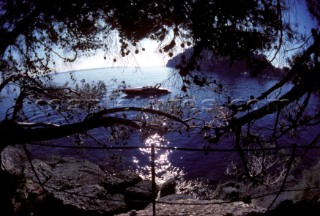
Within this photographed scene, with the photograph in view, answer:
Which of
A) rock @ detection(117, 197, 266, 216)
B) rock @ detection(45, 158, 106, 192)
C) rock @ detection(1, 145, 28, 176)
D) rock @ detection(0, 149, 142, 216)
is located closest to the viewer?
rock @ detection(0, 149, 142, 216)

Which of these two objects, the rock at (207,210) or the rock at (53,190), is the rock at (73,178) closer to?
the rock at (53,190)

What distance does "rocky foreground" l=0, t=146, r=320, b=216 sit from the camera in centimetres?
626

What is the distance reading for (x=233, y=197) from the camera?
15.5 metres

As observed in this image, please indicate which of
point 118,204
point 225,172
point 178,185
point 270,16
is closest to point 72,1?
point 270,16

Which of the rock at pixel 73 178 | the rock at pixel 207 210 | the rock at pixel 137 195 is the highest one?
the rock at pixel 207 210

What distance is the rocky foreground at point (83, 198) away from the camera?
626cm

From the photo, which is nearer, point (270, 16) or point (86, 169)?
point (270, 16)

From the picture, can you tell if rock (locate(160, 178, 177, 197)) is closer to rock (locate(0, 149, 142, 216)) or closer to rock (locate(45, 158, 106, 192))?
rock (locate(0, 149, 142, 216))

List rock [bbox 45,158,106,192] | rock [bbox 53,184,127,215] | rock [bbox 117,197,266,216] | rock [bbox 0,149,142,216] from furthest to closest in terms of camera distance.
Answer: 1. rock [bbox 45,158,106,192]
2. rock [bbox 53,184,127,215]
3. rock [bbox 117,197,266,216]
4. rock [bbox 0,149,142,216]

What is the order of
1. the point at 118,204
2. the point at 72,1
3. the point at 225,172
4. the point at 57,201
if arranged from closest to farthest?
the point at 72,1, the point at 57,201, the point at 118,204, the point at 225,172

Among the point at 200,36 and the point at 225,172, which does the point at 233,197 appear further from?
the point at 200,36

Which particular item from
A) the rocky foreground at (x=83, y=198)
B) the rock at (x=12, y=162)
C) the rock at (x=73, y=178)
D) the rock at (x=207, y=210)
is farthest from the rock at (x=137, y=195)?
the rock at (x=12, y=162)

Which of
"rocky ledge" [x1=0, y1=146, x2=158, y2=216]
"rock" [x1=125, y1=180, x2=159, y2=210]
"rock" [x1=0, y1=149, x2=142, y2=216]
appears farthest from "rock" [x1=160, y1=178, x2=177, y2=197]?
"rock" [x1=0, y1=149, x2=142, y2=216]

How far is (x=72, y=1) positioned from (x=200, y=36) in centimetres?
280
